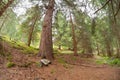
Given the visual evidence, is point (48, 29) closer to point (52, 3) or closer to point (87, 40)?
point (52, 3)

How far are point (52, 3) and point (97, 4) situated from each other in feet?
14.4

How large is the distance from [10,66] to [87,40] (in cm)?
1275

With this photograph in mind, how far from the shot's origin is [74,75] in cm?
749

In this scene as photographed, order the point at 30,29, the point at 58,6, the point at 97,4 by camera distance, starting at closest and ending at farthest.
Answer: the point at 97,4
the point at 58,6
the point at 30,29

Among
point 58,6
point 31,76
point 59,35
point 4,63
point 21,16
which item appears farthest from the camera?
point 59,35

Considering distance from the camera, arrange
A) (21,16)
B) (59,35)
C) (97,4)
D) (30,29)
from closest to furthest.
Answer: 1. (97,4)
2. (21,16)
3. (30,29)
4. (59,35)

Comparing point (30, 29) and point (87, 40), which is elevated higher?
point (30, 29)

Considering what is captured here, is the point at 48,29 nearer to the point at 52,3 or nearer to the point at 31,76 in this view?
the point at 52,3

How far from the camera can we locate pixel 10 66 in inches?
297

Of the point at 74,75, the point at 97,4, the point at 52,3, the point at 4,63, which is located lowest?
the point at 74,75

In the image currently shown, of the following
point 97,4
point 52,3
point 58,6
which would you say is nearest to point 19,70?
point 97,4

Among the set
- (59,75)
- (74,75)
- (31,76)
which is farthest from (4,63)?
(74,75)

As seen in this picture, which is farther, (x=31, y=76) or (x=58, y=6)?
(x=58, y=6)

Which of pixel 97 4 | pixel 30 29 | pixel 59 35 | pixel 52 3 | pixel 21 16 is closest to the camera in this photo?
pixel 97 4
